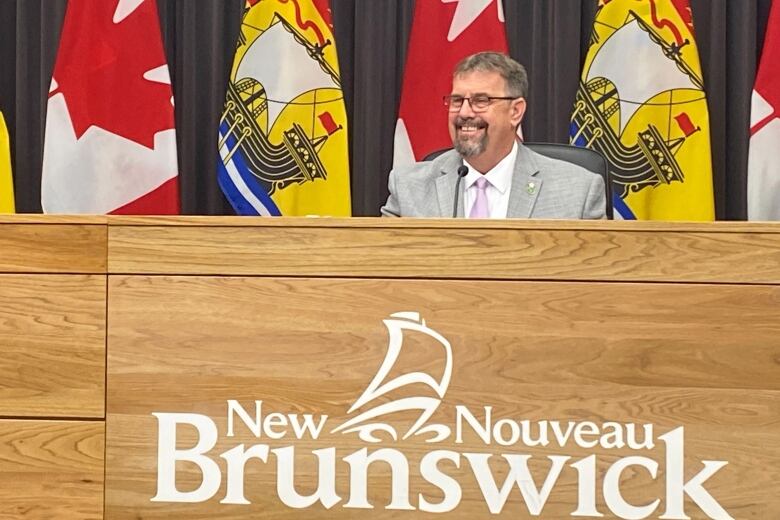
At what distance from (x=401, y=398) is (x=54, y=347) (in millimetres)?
659

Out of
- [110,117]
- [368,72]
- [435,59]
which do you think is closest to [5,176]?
[110,117]

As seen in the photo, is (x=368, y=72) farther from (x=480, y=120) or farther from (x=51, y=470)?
(x=51, y=470)

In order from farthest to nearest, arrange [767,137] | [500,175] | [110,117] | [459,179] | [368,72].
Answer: [368,72]
[110,117]
[767,137]
[500,175]
[459,179]

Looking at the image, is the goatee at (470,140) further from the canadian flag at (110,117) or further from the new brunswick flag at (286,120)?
the canadian flag at (110,117)

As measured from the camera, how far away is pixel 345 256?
1800 mm

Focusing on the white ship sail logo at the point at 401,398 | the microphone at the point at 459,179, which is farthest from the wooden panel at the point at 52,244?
the microphone at the point at 459,179

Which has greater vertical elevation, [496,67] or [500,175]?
[496,67]

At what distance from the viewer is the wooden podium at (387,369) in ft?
5.69

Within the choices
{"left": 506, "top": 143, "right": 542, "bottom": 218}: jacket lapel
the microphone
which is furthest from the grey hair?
the microphone

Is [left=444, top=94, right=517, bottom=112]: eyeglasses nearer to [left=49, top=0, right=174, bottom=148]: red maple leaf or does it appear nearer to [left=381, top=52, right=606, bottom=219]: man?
[left=381, top=52, right=606, bottom=219]: man

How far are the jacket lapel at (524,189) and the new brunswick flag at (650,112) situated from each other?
0.87 metres

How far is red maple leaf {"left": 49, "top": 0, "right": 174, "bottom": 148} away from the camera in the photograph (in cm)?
340

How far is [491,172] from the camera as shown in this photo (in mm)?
2578

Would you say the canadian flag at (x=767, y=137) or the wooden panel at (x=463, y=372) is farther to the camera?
the canadian flag at (x=767, y=137)
